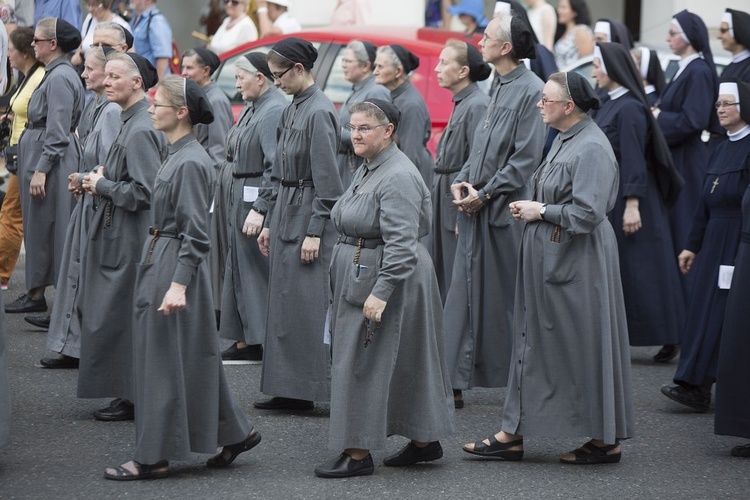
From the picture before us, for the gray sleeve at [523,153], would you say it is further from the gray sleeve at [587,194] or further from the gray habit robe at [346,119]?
the gray habit robe at [346,119]

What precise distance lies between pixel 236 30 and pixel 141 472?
8.93 metres

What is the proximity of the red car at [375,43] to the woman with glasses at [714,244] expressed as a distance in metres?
3.66

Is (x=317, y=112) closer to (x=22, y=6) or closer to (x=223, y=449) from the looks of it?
(x=223, y=449)

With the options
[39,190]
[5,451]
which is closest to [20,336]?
[39,190]

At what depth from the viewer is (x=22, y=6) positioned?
1314 cm

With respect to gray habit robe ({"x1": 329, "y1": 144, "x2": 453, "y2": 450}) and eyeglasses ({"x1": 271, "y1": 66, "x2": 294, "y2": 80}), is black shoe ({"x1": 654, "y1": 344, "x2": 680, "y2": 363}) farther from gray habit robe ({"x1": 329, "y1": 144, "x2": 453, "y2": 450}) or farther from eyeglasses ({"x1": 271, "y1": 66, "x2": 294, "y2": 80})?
eyeglasses ({"x1": 271, "y1": 66, "x2": 294, "y2": 80})

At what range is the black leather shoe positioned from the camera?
6.37m

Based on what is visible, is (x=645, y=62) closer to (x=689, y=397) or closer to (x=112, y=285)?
(x=689, y=397)

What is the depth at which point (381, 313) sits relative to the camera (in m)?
6.21

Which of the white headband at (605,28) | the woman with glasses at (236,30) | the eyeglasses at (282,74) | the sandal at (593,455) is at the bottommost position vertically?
the sandal at (593,455)

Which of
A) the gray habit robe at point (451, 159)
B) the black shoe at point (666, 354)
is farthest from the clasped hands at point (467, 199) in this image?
the black shoe at point (666, 354)

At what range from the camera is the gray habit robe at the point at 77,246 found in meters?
8.01

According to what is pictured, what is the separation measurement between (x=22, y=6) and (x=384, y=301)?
820 cm

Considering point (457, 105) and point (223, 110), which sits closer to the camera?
point (457, 105)
